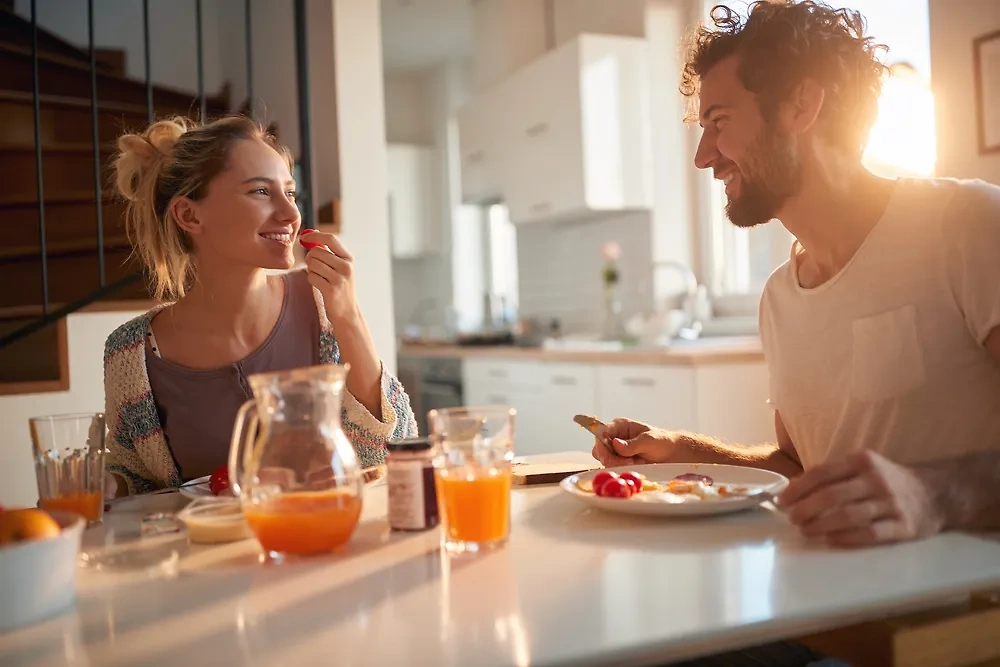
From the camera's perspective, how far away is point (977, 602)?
78 cm

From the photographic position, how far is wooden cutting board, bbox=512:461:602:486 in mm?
1260

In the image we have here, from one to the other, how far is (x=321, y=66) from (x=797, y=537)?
2664 millimetres

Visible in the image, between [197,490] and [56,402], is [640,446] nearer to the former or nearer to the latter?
[197,490]

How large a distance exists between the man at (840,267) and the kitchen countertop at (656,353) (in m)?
1.51

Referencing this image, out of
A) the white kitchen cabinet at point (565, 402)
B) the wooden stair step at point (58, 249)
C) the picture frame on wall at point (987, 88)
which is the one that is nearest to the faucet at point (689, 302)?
the white kitchen cabinet at point (565, 402)

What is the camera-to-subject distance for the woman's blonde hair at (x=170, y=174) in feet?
6.13

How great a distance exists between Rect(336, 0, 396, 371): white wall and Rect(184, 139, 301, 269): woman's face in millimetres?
932

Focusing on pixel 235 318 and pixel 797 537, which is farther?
pixel 235 318

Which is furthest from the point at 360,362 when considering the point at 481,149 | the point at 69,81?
the point at 481,149

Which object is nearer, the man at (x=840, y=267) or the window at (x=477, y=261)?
the man at (x=840, y=267)

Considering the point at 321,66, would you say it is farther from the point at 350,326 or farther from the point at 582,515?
the point at 582,515

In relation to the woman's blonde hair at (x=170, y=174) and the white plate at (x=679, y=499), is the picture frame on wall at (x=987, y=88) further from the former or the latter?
the woman's blonde hair at (x=170, y=174)

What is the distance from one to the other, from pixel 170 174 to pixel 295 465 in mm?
1226

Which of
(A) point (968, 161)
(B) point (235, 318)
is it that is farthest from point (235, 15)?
(A) point (968, 161)
